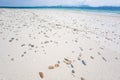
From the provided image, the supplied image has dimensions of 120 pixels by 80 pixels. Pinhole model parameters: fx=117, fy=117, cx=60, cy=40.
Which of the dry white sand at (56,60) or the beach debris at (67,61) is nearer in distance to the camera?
the dry white sand at (56,60)

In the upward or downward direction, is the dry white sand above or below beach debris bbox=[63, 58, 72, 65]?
below

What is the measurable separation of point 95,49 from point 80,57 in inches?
41.8

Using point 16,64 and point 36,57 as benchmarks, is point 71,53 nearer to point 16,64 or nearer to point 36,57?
point 36,57

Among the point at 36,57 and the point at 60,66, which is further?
the point at 36,57

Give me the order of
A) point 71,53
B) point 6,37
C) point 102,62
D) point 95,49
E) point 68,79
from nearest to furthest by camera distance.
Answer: point 68,79 → point 102,62 → point 71,53 → point 95,49 → point 6,37

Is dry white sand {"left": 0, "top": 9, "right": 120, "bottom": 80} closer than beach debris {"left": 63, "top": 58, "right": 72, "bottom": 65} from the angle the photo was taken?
Yes

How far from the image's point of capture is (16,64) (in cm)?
343

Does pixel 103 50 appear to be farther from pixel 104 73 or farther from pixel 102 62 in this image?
pixel 104 73

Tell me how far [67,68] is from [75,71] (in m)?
0.24

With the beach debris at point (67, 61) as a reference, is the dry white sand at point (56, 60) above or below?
below

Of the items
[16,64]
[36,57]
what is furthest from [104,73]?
[16,64]

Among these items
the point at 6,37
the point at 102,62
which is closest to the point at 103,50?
the point at 102,62

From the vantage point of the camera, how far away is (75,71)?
328 centimetres

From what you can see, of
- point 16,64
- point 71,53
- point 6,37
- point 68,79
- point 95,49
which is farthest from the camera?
point 6,37
